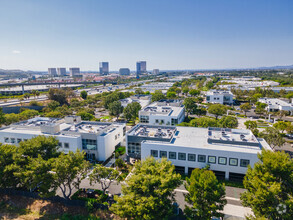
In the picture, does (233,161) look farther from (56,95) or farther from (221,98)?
(56,95)

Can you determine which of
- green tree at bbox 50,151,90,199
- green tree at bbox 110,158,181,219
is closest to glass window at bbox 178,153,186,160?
green tree at bbox 110,158,181,219

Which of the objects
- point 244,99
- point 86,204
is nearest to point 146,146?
point 86,204

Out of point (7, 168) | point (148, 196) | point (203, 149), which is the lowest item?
point (148, 196)

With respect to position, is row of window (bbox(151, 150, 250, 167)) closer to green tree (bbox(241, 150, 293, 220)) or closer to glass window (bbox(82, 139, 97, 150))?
green tree (bbox(241, 150, 293, 220))

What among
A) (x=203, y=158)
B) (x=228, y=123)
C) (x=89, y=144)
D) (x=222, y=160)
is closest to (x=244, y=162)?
(x=222, y=160)

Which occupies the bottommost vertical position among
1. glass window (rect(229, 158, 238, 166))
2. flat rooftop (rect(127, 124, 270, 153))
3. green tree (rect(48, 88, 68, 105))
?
glass window (rect(229, 158, 238, 166))

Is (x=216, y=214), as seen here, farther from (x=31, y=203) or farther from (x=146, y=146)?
(x=31, y=203)
